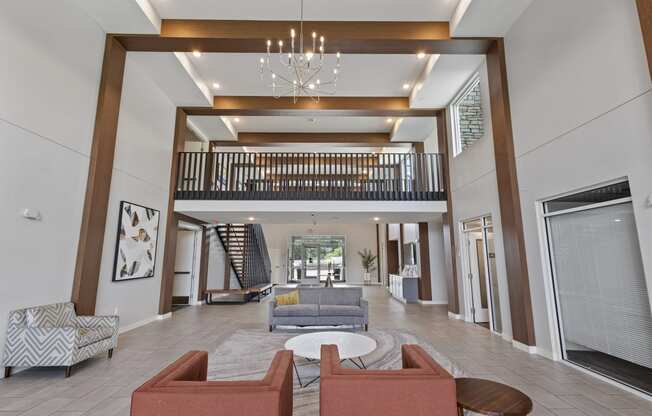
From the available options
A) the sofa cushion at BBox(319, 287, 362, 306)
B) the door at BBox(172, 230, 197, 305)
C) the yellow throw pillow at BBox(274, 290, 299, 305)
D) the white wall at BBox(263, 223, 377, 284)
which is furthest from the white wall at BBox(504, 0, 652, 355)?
the white wall at BBox(263, 223, 377, 284)

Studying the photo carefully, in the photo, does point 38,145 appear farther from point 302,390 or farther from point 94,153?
point 302,390

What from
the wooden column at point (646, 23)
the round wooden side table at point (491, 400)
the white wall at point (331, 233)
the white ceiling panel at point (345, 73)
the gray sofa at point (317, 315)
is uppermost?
the white ceiling panel at point (345, 73)

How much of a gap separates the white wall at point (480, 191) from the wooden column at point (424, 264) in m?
1.84

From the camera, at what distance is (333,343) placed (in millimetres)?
3490

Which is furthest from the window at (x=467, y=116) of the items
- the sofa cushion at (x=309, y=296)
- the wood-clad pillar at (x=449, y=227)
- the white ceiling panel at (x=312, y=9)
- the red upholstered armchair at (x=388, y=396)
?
the red upholstered armchair at (x=388, y=396)

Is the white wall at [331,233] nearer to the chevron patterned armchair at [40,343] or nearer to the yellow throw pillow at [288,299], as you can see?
the yellow throw pillow at [288,299]

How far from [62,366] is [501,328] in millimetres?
6346

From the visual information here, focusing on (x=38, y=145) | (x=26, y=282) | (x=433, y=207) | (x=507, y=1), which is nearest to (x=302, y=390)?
(x=26, y=282)

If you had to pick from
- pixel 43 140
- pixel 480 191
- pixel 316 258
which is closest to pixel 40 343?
pixel 43 140

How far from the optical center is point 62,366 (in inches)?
137

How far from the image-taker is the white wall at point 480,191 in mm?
5117

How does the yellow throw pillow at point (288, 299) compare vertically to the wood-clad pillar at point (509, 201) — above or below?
below

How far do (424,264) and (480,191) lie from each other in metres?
3.45

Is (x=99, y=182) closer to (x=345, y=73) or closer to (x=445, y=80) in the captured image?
(x=345, y=73)
